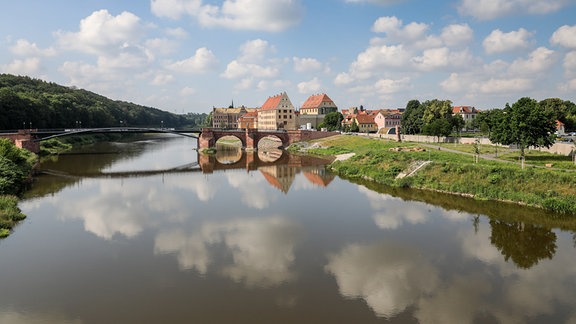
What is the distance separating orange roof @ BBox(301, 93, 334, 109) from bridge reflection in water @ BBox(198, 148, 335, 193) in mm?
59363

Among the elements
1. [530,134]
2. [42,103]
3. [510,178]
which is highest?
[42,103]

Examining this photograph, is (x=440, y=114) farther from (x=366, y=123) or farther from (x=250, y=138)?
(x=250, y=138)

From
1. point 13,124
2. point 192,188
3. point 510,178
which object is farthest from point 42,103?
point 510,178

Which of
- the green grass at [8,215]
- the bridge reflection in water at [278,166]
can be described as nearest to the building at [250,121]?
the bridge reflection in water at [278,166]

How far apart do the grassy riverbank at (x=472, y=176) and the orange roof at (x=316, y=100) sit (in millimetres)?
83640

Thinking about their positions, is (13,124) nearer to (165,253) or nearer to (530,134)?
(165,253)

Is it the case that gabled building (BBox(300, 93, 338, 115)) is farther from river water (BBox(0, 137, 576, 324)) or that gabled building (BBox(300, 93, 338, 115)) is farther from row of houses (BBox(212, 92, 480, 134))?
river water (BBox(0, 137, 576, 324))

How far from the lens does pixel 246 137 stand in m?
90.0

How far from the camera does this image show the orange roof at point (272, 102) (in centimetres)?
13159

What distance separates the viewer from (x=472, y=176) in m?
39.1

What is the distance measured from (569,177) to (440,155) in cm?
1840

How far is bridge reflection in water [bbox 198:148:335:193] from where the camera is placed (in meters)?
50.3

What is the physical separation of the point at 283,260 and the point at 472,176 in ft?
84.6

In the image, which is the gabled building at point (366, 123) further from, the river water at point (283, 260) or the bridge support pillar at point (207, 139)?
the river water at point (283, 260)
